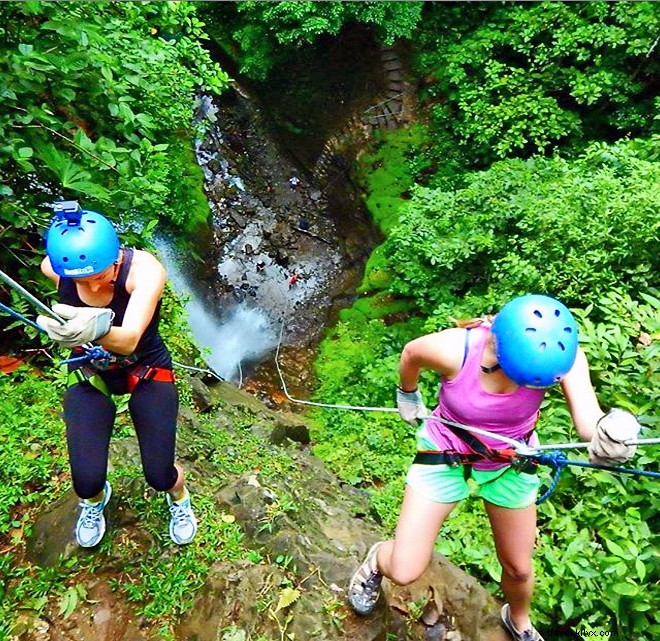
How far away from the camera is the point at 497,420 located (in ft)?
9.39

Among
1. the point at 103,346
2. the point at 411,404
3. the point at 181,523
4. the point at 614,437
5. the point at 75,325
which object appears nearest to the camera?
the point at 614,437

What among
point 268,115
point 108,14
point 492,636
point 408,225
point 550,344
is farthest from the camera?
point 268,115

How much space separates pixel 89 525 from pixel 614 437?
323 cm

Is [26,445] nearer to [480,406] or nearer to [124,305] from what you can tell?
[124,305]

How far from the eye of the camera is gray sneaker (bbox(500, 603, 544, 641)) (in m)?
3.53

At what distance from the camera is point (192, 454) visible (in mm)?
5160

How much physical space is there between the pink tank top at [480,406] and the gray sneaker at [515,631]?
1345mm

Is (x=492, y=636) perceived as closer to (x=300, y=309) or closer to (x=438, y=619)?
(x=438, y=619)

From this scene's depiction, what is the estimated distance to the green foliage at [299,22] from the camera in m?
9.92

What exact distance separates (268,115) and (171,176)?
4.74m

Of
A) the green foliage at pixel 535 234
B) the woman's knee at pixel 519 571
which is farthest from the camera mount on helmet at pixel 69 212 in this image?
the green foliage at pixel 535 234

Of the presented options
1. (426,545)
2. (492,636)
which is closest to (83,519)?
(426,545)

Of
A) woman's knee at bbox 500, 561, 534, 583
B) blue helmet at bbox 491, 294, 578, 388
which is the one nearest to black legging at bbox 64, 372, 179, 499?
blue helmet at bbox 491, 294, 578, 388

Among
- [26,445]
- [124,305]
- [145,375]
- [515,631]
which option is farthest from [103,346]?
[515,631]
